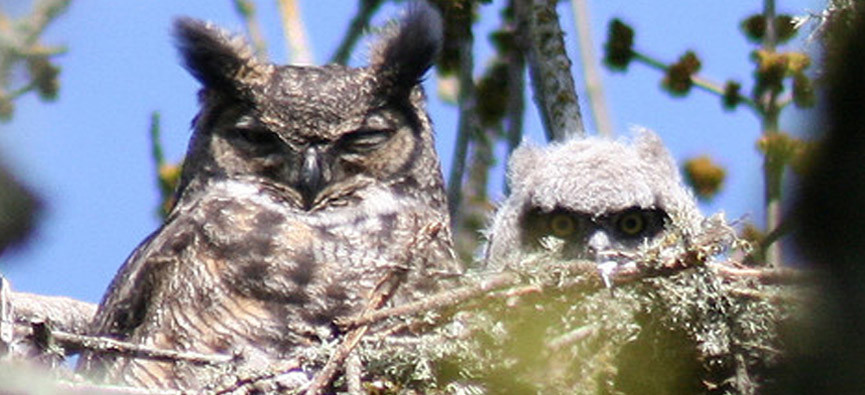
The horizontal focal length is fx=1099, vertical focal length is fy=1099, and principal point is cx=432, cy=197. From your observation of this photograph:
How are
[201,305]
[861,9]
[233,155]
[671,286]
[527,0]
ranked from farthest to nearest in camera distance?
[527,0] < [233,155] < [201,305] < [671,286] < [861,9]

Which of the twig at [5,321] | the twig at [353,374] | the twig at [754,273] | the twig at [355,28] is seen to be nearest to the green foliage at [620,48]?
the twig at [355,28]

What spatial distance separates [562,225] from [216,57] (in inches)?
45.1

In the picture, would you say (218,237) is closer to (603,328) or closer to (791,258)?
(603,328)

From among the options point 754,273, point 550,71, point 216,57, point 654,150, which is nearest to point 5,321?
point 754,273

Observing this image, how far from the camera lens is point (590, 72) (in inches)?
124

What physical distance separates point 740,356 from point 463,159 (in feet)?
4.29

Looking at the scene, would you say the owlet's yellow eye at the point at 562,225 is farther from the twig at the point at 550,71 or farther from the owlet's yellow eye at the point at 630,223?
the twig at the point at 550,71

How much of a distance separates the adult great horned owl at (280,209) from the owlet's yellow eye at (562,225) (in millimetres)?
401

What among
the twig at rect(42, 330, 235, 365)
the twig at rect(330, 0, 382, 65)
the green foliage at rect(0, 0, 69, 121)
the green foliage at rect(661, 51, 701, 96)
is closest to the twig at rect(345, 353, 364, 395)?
the twig at rect(42, 330, 235, 365)

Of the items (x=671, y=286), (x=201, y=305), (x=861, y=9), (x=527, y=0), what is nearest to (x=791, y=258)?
(x=861, y=9)

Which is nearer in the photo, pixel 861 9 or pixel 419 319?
pixel 861 9

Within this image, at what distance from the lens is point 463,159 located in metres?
3.10

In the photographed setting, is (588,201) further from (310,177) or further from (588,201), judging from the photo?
(310,177)

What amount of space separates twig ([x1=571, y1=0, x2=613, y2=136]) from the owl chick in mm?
156
